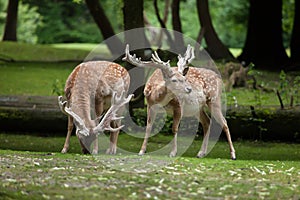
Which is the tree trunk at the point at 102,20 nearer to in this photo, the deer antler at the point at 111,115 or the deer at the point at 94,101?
the deer at the point at 94,101

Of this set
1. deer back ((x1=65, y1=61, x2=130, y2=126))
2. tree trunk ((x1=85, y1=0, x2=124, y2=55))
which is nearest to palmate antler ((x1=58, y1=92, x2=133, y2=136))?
deer back ((x1=65, y1=61, x2=130, y2=126))

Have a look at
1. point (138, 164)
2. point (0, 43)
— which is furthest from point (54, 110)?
point (0, 43)

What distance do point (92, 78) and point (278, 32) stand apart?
11.8 metres

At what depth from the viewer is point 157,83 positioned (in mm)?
11070

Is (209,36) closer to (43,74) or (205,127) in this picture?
(43,74)

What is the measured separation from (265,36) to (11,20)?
924 centimetres

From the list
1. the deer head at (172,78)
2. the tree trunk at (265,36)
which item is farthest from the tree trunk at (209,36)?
the deer head at (172,78)

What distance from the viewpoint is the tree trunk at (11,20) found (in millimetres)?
25983

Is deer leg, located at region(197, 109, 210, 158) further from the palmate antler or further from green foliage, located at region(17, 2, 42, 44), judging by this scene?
green foliage, located at region(17, 2, 42, 44)

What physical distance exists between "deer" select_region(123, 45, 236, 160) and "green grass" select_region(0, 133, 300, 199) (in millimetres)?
669

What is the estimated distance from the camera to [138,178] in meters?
8.67

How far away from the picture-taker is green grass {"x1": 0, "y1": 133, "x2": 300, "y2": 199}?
795 cm

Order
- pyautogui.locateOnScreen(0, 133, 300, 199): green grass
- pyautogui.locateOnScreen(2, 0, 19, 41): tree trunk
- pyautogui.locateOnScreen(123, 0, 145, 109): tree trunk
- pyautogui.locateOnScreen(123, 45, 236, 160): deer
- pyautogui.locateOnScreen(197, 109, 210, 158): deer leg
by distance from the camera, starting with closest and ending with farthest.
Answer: pyautogui.locateOnScreen(0, 133, 300, 199): green grass, pyautogui.locateOnScreen(123, 45, 236, 160): deer, pyautogui.locateOnScreen(197, 109, 210, 158): deer leg, pyautogui.locateOnScreen(123, 0, 145, 109): tree trunk, pyautogui.locateOnScreen(2, 0, 19, 41): tree trunk

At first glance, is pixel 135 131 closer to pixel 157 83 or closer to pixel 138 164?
pixel 157 83
